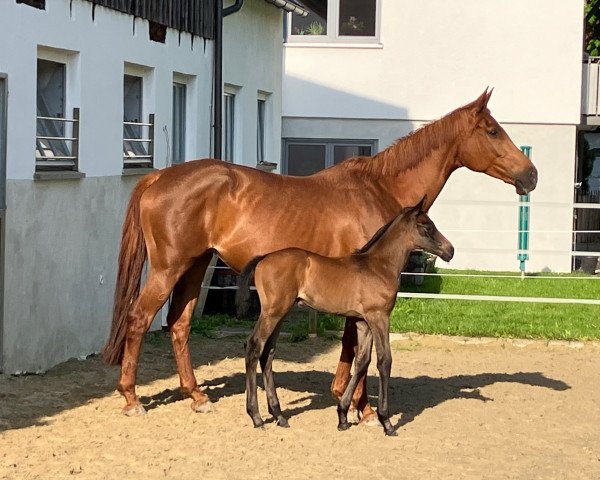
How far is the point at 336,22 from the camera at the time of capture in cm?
2247

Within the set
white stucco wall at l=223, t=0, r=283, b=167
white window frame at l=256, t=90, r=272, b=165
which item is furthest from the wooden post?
white window frame at l=256, t=90, r=272, b=165

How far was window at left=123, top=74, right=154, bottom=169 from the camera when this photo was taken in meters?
12.5

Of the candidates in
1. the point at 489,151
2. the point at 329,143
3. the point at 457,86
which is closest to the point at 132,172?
the point at 489,151

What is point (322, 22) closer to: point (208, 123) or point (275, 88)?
point (275, 88)

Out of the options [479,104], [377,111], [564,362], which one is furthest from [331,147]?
[479,104]

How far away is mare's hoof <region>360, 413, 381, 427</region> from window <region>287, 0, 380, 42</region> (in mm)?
14707

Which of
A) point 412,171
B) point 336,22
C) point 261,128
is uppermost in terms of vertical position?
point 336,22

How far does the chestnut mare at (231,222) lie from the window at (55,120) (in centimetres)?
186

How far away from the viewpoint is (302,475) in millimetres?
6801

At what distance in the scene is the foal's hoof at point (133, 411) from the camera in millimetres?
8430

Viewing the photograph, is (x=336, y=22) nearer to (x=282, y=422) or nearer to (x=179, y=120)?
(x=179, y=120)

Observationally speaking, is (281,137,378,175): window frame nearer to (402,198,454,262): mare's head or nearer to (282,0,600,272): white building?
(282,0,600,272): white building

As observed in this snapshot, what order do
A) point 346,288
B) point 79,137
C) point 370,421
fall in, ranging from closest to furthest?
point 346,288
point 370,421
point 79,137

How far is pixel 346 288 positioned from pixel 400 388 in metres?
2.46
